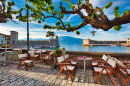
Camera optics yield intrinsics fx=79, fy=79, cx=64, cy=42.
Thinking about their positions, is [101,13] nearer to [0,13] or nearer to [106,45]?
[0,13]

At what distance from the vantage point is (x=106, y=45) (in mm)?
63344

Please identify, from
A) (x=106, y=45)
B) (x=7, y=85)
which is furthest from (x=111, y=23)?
(x=106, y=45)

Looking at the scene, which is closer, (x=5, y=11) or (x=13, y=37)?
(x=5, y=11)

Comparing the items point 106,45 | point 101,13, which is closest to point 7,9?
point 101,13

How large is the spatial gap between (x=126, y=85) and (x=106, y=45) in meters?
68.1

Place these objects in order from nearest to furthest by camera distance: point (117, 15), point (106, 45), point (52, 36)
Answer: point (117, 15) < point (52, 36) < point (106, 45)

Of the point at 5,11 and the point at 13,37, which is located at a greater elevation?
the point at 13,37

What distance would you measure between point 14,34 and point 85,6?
168ft

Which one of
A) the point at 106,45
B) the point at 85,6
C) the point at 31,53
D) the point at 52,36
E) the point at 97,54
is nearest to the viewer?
the point at 85,6

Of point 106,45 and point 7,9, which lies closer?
point 7,9

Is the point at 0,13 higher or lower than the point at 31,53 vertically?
higher

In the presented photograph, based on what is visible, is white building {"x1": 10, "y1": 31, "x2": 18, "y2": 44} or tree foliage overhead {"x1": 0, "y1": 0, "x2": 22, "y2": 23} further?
white building {"x1": 10, "y1": 31, "x2": 18, "y2": 44}

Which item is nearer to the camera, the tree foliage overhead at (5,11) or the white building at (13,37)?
the tree foliage overhead at (5,11)

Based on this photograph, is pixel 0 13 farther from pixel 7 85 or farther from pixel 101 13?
pixel 101 13
